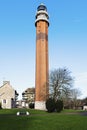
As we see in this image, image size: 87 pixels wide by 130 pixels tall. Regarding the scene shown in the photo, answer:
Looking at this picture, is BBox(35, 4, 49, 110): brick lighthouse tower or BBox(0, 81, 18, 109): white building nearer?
BBox(35, 4, 49, 110): brick lighthouse tower

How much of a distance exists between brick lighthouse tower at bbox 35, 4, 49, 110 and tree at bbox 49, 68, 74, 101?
17.9ft

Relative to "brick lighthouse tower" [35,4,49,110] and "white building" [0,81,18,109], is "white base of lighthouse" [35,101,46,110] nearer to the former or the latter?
"brick lighthouse tower" [35,4,49,110]

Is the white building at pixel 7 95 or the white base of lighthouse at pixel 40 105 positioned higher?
the white building at pixel 7 95

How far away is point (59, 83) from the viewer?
221 feet

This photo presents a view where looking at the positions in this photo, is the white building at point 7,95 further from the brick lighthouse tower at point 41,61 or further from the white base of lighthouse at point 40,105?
the white base of lighthouse at point 40,105

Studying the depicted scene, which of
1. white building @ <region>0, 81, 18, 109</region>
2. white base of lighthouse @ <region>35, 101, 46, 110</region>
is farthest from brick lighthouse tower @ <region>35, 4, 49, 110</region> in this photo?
white building @ <region>0, 81, 18, 109</region>

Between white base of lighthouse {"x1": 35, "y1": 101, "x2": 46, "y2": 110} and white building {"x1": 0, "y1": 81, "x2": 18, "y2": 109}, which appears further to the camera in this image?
white building {"x1": 0, "y1": 81, "x2": 18, "y2": 109}

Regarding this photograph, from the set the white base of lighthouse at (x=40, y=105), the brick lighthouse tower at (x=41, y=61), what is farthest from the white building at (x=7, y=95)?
the white base of lighthouse at (x=40, y=105)

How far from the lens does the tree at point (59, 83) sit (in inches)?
2598

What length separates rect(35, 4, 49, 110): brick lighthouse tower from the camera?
7700 centimetres

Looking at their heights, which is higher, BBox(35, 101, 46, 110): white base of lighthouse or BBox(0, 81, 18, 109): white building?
BBox(0, 81, 18, 109): white building

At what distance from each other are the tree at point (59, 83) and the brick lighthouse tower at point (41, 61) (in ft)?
17.9

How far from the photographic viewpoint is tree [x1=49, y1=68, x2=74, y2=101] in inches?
2598

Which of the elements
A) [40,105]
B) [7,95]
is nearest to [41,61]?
[40,105]
